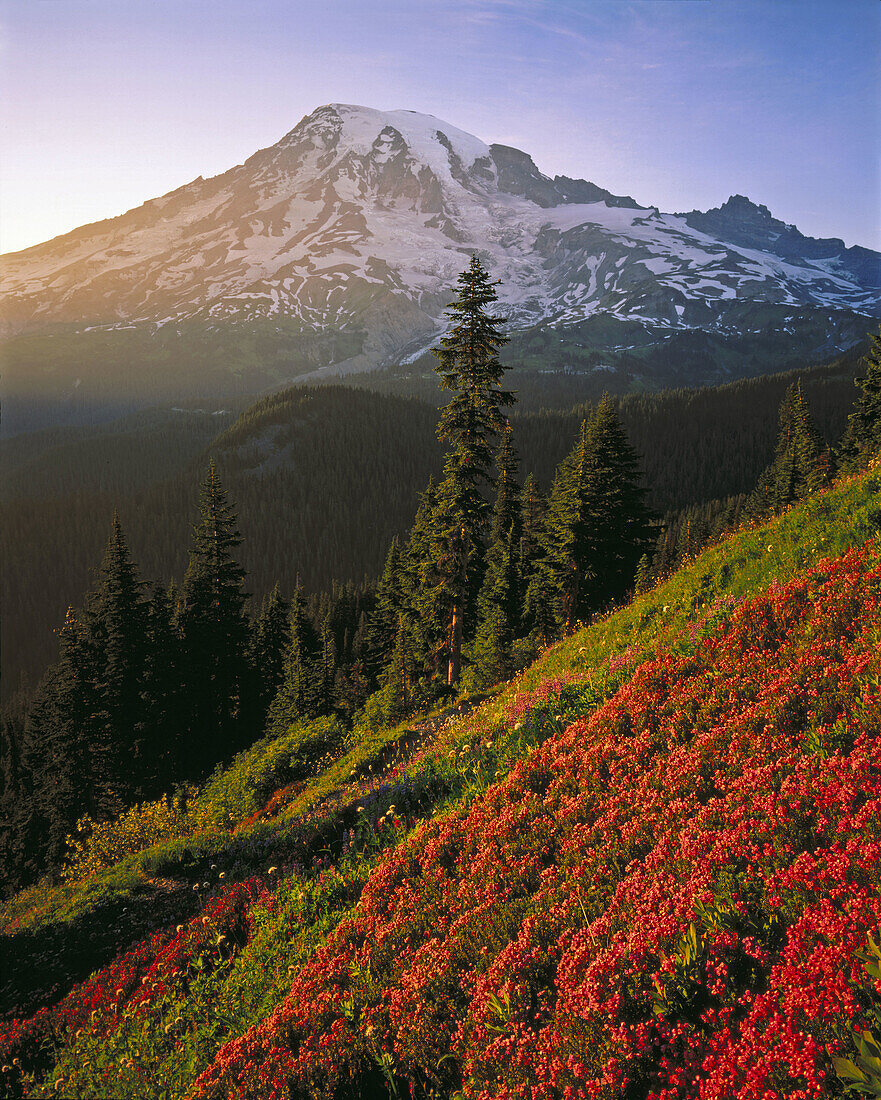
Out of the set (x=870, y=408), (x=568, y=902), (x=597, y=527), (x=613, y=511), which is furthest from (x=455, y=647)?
(x=870, y=408)

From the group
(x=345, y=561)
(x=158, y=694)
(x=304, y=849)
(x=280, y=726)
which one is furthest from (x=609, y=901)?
(x=345, y=561)

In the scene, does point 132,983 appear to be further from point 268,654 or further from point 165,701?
point 268,654

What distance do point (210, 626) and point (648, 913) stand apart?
3783cm

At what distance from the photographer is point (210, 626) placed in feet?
124

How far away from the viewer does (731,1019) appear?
3191 millimetres

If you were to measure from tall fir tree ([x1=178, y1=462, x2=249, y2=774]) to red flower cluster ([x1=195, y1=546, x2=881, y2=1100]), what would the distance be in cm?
3414

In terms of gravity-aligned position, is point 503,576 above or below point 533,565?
below

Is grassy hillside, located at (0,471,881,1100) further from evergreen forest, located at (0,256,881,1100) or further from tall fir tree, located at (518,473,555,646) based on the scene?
tall fir tree, located at (518,473,555,646)

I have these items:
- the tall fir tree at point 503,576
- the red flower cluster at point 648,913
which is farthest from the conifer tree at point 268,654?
the red flower cluster at point 648,913

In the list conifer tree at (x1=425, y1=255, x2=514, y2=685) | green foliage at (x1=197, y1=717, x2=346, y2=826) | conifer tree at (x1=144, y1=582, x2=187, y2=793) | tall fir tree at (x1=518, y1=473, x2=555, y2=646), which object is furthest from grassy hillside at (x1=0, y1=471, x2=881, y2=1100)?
conifer tree at (x1=144, y1=582, x2=187, y2=793)

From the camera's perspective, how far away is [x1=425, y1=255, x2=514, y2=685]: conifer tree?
24.2 metres

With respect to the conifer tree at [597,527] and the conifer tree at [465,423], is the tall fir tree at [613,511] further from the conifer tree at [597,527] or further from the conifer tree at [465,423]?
the conifer tree at [465,423]

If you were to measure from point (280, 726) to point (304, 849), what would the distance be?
27.8 metres

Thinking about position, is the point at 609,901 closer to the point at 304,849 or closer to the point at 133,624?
the point at 304,849
